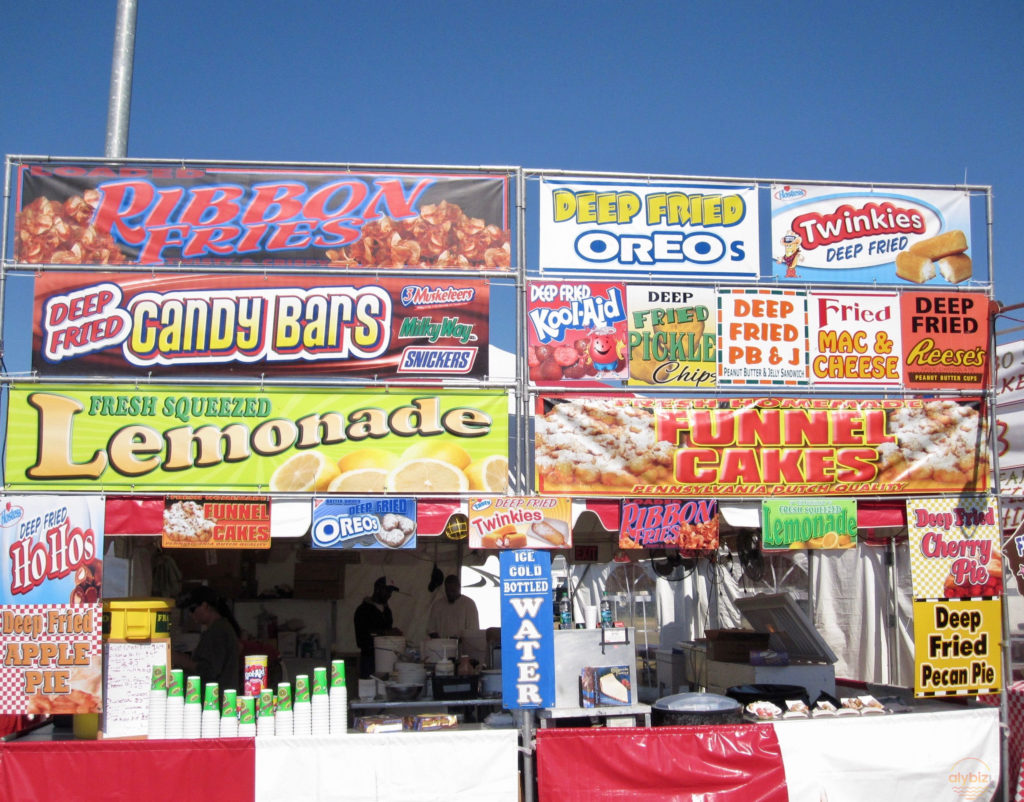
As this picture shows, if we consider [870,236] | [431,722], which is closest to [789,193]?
[870,236]

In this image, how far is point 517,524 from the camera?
7902mm

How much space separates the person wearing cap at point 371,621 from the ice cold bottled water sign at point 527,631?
142 inches

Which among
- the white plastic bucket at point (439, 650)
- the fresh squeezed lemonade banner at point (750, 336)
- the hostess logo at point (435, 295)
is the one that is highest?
the hostess logo at point (435, 295)

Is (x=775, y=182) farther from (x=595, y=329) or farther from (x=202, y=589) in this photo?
(x=202, y=589)

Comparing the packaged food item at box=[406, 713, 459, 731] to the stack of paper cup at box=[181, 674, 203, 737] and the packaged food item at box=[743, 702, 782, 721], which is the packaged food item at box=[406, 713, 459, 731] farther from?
the packaged food item at box=[743, 702, 782, 721]

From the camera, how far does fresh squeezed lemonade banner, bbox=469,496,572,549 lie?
25.8 ft

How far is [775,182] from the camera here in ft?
29.0

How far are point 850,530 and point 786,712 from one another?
5.52 feet

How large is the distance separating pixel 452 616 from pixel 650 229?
240 inches

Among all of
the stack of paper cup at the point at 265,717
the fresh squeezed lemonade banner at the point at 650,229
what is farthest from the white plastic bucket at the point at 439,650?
the fresh squeezed lemonade banner at the point at 650,229

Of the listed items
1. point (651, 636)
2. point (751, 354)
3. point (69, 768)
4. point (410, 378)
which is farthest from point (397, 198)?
point (651, 636)

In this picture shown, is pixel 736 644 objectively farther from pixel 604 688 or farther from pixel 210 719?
pixel 210 719

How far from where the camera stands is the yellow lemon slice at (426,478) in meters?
8.00

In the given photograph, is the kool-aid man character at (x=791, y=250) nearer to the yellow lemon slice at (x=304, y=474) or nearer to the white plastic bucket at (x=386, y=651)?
the yellow lemon slice at (x=304, y=474)
